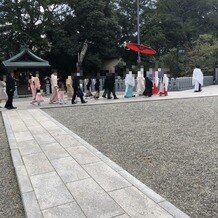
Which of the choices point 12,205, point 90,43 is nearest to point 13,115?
point 12,205

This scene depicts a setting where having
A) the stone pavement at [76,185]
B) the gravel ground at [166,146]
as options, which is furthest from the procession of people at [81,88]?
the stone pavement at [76,185]

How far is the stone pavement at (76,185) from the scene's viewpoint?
A: 136 inches

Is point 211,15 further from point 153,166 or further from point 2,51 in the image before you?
point 153,166

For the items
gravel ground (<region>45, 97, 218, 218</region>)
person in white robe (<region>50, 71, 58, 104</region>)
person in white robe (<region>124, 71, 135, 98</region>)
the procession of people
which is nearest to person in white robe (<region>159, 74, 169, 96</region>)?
the procession of people

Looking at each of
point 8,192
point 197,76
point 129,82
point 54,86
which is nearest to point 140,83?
point 129,82

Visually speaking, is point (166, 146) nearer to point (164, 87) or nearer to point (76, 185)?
→ point (76, 185)

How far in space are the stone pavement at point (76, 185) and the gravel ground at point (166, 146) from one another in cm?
27

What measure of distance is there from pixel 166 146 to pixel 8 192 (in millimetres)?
3205

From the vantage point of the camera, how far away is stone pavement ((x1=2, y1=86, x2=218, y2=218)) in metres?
3.46

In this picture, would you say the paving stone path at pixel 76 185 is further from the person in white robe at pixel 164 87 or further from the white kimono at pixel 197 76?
the white kimono at pixel 197 76

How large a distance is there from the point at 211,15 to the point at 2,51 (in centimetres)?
2448

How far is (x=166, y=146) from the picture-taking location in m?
6.08

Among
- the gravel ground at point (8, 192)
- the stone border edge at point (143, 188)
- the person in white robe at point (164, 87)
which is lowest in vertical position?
the gravel ground at point (8, 192)

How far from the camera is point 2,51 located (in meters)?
26.5
